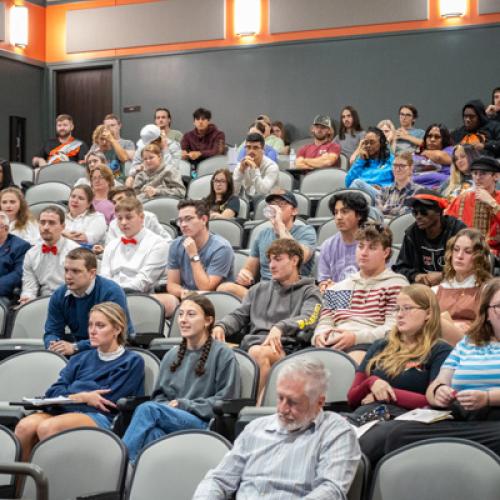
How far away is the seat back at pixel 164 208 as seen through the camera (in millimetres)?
7934

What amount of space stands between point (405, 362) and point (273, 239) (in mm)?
2031

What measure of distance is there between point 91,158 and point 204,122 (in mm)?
1843

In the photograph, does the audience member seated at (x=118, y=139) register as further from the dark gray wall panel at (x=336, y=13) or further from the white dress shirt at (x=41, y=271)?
the white dress shirt at (x=41, y=271)

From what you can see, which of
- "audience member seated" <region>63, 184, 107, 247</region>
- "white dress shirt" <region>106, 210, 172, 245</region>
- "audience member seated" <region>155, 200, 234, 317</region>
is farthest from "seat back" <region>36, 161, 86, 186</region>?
"audience member seated" <region>155, 200, 234, 317</region>

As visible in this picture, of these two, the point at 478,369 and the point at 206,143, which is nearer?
the point at 478,369

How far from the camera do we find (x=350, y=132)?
389 inches

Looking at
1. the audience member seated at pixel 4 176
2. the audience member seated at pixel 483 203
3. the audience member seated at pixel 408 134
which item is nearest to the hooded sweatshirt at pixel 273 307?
the audience member seated at pixel 483 203

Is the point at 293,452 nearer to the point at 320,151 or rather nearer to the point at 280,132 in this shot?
the point at 320,151

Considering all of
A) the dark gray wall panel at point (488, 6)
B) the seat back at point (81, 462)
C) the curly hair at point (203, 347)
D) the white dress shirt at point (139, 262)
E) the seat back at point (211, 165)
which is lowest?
the seat back at point (81, 462)

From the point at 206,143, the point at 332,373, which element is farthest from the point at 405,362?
the point at 206,143

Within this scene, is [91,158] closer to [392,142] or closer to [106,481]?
[392,142]

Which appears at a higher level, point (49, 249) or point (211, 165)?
point (211, 165)

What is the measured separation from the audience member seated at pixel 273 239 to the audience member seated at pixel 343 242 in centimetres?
17

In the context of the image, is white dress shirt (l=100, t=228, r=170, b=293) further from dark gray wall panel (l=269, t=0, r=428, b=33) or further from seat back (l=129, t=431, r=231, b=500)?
dark gray wall panel (l=269, t=0, r=428, b=33)
